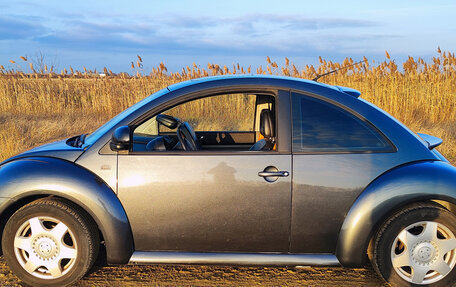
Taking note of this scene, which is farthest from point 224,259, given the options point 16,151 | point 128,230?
point 16,151

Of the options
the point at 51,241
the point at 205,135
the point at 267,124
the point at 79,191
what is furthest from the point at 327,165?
the point at 51,241

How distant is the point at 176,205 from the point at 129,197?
36cm

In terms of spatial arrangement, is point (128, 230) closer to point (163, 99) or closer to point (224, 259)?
point (224, 259)

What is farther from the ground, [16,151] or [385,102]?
[385,102]

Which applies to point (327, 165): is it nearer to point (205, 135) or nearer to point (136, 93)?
point (205, 135)

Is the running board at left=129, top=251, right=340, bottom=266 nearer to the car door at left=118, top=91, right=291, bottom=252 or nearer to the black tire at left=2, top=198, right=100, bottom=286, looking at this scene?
the car door at left=118, top=91, right=291, bottom=252

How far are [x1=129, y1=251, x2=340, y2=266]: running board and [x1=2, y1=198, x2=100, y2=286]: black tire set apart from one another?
37cm

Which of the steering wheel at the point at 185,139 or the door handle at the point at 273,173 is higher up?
the steering wheel at the point at 185,139

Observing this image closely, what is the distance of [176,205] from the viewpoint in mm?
3242

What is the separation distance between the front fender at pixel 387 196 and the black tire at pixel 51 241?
190 centimetres

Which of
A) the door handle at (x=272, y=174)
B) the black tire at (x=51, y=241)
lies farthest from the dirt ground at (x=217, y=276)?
the door handle at (x=272, y=174)

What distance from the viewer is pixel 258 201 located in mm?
3199

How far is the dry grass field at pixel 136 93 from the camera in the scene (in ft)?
36.7

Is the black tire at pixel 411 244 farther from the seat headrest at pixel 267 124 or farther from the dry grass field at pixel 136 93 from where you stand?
the dry grass field at pixel 136 93
